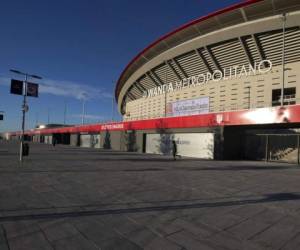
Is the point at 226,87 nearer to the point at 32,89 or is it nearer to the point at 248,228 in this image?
the point at 32,89

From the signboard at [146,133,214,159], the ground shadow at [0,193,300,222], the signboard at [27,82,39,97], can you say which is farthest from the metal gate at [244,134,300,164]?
the signboard at [27,82,39,97]

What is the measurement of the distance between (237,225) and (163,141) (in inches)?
1067

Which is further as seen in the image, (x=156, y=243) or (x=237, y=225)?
(x=237, y=225)

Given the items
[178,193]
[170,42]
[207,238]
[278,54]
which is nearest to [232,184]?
[178,193]

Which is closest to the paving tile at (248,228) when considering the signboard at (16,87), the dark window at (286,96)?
the signboard at (16,87)

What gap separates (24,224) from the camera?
599 cm

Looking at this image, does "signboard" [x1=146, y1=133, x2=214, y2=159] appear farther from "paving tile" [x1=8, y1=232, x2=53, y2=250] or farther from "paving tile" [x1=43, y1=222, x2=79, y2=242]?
"paving tile" [x1=8, y1=232, x2=53, y2=250]

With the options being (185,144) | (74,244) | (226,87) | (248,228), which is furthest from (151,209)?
(226,87)

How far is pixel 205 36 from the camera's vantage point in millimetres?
35812

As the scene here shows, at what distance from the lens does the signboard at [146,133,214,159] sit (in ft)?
89.6

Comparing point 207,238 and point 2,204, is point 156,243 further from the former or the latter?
point 2,204

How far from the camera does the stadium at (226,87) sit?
24.8m

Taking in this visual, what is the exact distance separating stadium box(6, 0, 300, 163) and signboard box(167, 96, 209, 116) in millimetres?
122

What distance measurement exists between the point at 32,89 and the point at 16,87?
94 centimetres
